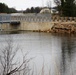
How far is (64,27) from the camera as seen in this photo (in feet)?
202

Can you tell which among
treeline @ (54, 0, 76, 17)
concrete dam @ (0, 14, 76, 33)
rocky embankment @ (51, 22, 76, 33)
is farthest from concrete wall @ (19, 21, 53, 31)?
treeline @ (54, 0, 76, 17)

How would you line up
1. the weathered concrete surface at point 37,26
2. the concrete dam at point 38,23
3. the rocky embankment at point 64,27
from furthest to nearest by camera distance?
the weathered concrete surface at point 37,26
the concrete dam at point 38,23
the rocky embankment at point 64,27

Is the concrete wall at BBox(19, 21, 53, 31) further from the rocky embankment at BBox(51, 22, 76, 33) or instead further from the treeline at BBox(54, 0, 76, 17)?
the treeline at BBox(54, 0, 76, 17)

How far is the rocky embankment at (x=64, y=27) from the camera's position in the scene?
60.9 meters

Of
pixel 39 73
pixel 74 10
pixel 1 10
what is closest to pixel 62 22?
pixel 74 10

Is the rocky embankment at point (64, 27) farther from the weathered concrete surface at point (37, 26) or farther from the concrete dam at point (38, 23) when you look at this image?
the weathered concrete surface at point (37, 26)

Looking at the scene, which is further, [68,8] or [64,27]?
[68,8]

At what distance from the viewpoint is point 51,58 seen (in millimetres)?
30812

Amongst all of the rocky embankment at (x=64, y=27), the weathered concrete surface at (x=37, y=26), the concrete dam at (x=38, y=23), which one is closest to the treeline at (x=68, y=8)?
the concrete dam at (x=38, y=23)

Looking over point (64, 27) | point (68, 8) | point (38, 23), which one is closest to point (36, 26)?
point (38, 23)

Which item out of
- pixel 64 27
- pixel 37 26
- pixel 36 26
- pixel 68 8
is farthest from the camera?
pixel 36 26

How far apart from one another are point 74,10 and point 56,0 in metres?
8.43

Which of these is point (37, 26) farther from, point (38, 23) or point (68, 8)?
point (68, 8)

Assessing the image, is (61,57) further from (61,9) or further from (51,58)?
(61,9)
